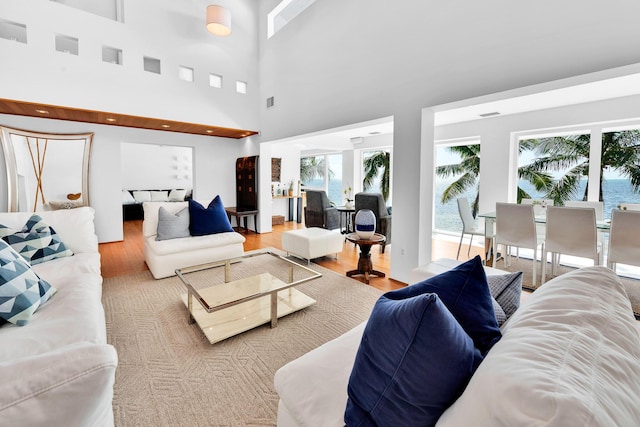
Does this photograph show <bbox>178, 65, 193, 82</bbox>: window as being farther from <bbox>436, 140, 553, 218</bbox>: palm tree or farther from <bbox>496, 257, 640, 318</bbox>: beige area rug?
<bbox>436, 140, 553, 218</bbox>: palm tree

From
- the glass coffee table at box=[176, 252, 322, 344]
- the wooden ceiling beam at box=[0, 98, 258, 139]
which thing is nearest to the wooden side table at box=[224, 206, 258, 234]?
the wooden ceiling beam at box=[0, 98, 258, 139]

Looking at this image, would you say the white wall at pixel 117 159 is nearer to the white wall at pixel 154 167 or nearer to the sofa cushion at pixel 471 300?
the white wall at pixel 154 167

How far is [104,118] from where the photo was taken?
4.82 metres

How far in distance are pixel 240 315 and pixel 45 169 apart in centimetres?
483

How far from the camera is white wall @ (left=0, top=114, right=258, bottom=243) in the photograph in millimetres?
4922

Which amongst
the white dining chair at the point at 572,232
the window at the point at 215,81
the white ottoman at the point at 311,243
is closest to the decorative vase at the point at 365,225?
the white ottoman at the point at 311,243

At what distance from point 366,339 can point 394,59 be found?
3.48m

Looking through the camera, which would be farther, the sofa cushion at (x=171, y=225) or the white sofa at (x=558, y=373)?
the sofa cushion at (x=171, y=225)

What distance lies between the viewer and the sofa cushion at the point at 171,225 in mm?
3744

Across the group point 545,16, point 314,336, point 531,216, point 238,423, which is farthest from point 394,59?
point 238,423

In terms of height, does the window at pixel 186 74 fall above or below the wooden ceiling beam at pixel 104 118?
above

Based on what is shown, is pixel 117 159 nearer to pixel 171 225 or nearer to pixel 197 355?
pixel 171 225

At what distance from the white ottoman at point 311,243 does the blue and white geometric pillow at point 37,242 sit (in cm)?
249

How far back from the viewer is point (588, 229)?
289 cm
